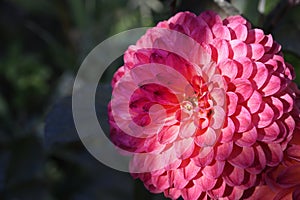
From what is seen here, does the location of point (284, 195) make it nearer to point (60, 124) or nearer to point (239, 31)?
point (239, 31)

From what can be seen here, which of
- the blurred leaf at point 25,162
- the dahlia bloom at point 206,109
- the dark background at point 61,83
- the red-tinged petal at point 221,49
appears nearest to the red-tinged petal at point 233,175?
the dahlia bloom at point 206,109

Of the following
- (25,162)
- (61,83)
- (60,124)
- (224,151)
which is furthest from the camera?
(61,83)

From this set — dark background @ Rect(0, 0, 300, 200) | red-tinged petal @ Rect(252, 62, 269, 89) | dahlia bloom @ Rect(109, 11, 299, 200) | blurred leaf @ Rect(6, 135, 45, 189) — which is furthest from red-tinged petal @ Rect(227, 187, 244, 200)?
blurred leaf @ Rect(6, 135, 45, 189)

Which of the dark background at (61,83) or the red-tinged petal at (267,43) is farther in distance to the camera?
the dark background at (61,83)

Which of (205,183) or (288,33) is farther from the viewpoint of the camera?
(288,33)

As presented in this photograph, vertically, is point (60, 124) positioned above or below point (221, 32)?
below

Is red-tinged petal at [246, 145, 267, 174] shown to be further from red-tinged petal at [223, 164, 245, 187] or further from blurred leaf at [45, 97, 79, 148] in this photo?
blurred leaf at [45, 97, 79, 148]

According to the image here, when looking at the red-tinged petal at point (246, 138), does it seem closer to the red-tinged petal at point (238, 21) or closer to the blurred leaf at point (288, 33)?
the red-tinged petal at point (238, 21)

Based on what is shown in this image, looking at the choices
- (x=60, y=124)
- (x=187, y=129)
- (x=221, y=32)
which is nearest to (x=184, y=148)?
(x=187, y=129)
